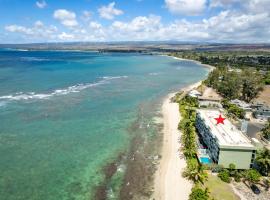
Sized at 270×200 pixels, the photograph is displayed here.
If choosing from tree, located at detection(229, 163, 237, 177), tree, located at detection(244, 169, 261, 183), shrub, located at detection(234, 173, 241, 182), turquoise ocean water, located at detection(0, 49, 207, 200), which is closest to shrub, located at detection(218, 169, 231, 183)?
tree, located at detection(229, 163, 237, 177)

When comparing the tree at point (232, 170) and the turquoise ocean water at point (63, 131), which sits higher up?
the tree at point (232, 170)

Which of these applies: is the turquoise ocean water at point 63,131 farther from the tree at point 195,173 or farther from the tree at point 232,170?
the tree at point 232,170

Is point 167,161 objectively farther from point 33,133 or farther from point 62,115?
point 62,115

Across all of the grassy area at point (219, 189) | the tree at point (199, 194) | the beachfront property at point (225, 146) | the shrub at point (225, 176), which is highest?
the beachfront property at point (225, 146)

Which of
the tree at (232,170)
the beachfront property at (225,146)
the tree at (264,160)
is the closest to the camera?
the tree at (264,160)

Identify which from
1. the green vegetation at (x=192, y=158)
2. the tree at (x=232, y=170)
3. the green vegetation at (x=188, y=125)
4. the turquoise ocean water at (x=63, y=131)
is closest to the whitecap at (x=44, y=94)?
the turquoise ocean water at (x=63, y=131)

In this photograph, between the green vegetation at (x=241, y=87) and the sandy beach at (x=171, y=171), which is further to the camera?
the green vegetation at (x=241, y=87)

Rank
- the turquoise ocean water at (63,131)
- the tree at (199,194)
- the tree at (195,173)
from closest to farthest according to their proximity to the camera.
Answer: the tree at (199,194) → the tree at (195,173) → the turquoise ocean water at (63,131)
